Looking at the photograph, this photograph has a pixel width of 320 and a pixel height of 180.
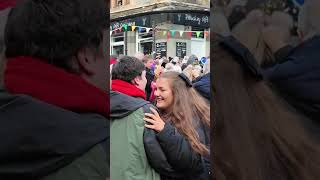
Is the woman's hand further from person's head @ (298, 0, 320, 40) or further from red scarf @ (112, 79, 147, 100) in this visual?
person's head @ (298, 0, 320, 40)

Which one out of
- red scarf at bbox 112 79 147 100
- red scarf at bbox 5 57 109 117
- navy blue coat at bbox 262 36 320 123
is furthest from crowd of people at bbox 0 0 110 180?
red scarf at bbox 112 79 147 100

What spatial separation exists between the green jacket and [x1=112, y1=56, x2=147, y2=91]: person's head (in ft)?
0.96

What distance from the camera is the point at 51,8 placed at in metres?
1.37

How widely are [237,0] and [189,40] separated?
8.60 m

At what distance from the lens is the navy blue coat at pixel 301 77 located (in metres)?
1.30

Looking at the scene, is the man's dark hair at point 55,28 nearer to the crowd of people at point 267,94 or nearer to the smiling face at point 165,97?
the crowd of people at point 267,94

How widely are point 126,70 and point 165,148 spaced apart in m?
0.55

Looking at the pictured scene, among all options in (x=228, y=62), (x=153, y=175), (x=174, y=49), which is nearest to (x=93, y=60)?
(x=228, y=62)

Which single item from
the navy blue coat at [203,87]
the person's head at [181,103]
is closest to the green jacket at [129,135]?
the person's head at [181,103]

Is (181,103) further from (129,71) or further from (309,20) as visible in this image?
(309,20)

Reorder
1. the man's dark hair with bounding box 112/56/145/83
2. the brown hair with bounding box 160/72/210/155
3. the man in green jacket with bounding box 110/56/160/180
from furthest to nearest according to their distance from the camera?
1. the man's dark hair with bounding box 112/56/145/83
2. the brown hair with bounding box 160/72/210/155
3. the man in green jacket with bounding box 110/56/160/180

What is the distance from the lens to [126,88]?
2.39m

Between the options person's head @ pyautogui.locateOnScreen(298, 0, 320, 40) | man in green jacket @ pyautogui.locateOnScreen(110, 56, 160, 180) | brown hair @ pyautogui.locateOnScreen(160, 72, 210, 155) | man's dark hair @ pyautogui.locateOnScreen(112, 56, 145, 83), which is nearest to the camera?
person's head @ pyautogui.locateOnScreen(298, 0, 320, 40)

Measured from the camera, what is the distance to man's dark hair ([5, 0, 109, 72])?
136 centimetres
